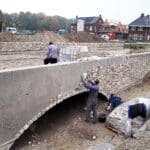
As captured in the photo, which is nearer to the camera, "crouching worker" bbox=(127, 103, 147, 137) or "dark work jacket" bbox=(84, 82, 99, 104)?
"crouching worker" bbox=(127, 103, 147, 137)

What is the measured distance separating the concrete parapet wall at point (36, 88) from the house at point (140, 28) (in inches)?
2053

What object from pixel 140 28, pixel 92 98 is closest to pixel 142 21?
pixel 140 28

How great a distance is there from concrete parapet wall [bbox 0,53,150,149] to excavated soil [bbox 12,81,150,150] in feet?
3.67

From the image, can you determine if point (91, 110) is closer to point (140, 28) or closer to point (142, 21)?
point (142, 21)

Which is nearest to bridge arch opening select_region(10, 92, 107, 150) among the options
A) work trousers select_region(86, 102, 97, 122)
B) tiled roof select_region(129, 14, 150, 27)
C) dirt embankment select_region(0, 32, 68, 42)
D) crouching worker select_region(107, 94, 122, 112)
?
work trousers select_region(86, 102, 97, 122)

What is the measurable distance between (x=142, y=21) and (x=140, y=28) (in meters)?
1.44

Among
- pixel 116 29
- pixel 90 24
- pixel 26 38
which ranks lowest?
pixel 26 38

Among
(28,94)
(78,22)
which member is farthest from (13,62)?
(78,22)

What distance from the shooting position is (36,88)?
9930mm

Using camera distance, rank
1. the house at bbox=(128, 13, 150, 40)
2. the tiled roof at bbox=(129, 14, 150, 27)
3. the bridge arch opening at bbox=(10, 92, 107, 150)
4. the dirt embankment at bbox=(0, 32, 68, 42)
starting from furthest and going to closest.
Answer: the house at bbox=(128, 13, 150, 40) → the tiled roof at bbox=(129, 14, 150, 27) → the dirt embankment at bbox=(0, 32, 68, 42) → the bridge arch opening at bbox=(10, 92, 107, 150)

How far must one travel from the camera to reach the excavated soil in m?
10.8

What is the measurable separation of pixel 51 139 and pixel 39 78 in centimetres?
236

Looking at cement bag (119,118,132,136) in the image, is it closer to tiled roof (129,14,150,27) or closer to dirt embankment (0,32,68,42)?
dirt embankment (0,32,68,42)

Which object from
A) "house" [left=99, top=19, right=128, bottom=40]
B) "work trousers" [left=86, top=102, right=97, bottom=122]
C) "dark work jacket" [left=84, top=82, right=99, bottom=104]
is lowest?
"work trousers" [left=86, top=102, right=97, bottom=122]
